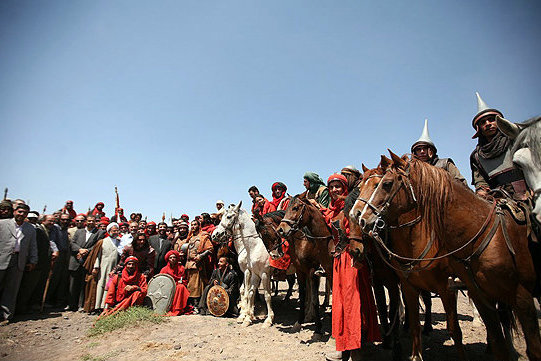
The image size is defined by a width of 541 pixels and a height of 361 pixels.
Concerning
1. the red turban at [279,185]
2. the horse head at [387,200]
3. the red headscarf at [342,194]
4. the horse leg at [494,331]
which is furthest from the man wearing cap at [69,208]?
the horse leg at [494,331]

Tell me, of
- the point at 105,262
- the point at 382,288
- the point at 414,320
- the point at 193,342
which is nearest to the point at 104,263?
the point at 105,262

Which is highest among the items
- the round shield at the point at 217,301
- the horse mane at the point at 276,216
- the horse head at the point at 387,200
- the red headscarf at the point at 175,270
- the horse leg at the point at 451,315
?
the horse mane at the point at 276,216

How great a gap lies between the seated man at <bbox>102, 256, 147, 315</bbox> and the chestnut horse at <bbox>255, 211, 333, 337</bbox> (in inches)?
146

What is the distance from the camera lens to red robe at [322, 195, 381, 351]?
3697 millimetres

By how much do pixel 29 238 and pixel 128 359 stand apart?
16.8 ft

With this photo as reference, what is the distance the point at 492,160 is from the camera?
379 cm

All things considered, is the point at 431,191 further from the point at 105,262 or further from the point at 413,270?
the point at 105,262

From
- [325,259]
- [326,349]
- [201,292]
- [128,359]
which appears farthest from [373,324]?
[201,292]

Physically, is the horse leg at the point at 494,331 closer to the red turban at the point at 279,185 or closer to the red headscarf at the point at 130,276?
the red turban at the point at 279,185

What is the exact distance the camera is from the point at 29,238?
7562 mm

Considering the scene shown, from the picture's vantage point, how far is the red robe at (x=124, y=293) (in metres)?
7.38

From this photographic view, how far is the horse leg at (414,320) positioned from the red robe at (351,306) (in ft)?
1.51

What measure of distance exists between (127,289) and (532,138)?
28.4 feet

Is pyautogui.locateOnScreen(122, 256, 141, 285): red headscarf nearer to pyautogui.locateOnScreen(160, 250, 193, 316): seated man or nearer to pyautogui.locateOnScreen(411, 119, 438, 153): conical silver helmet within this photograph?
pyautogui.locateOnScreen(160, 250, 193, 316): seated man
